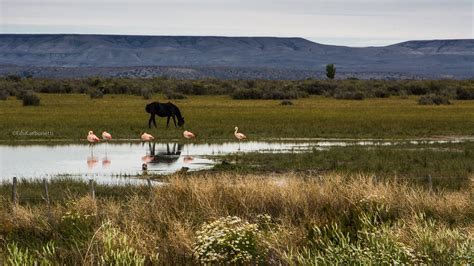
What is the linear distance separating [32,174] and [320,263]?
15859 mm

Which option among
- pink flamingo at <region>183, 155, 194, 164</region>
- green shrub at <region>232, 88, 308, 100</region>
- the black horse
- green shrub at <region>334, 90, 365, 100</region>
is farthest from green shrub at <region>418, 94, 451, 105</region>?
pink flamingo at <region>183, 155, 194, 164</region>

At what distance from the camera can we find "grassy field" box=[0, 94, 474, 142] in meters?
42.8

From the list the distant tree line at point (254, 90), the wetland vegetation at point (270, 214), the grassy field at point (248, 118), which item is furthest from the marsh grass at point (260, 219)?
the distant tree line at point (254, 90)

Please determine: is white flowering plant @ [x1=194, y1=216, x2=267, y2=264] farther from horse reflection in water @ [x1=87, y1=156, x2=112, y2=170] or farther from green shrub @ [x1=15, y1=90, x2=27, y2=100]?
green shrub @ [x1=15, y1=90, x2=27, y2=100]

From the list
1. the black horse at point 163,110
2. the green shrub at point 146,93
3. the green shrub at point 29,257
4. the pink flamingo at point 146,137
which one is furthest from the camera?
the green shrub at point 146,93

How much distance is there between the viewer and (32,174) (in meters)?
27.4

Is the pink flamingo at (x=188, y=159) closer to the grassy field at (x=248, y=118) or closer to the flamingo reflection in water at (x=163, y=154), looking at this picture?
the flamingo reflection in water at (x=163, y=154)

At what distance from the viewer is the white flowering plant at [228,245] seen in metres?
14.1

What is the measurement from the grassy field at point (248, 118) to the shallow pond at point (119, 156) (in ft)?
9.91

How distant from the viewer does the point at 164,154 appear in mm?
34156

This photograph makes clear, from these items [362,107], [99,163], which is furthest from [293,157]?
[362,107]

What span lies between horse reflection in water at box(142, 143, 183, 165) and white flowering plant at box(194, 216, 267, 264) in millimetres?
16479

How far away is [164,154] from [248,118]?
18.8 metres

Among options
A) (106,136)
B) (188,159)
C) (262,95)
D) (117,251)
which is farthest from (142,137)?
(262,95)
